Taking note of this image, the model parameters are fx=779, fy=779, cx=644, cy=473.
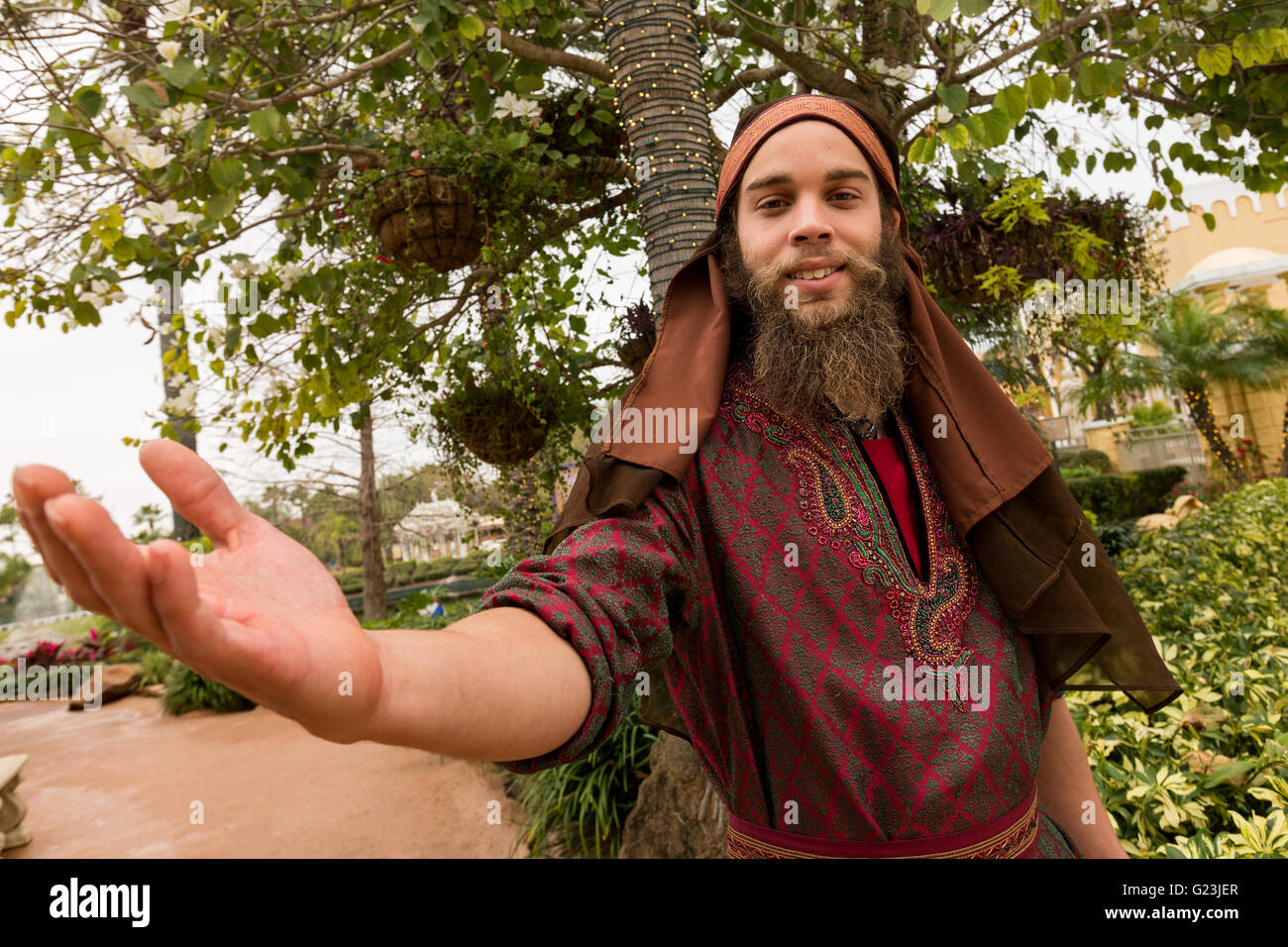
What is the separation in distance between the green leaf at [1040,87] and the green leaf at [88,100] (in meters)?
2.92

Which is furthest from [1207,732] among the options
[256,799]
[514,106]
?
[256,799]

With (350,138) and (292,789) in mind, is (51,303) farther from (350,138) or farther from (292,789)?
(292,789)

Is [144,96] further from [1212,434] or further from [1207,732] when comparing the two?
[1212,434]

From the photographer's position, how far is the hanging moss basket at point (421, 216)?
360 cm

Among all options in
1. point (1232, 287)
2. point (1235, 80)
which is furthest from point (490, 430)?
point (1232, 287)

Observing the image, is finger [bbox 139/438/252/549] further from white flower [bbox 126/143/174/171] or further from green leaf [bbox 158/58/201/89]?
white flower [bbox 126/143/174/171]

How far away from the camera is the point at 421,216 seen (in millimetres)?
3613

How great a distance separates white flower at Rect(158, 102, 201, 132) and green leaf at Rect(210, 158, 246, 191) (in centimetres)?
14

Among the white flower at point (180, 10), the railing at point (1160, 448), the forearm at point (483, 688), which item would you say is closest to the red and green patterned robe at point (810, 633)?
the forearm at point (483, 688)

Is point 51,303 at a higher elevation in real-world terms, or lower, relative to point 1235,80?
lower

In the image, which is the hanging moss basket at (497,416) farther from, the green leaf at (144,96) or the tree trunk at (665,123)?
the green leaf at (144,96)

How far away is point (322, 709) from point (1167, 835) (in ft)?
9.83

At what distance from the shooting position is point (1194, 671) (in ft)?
12.4
